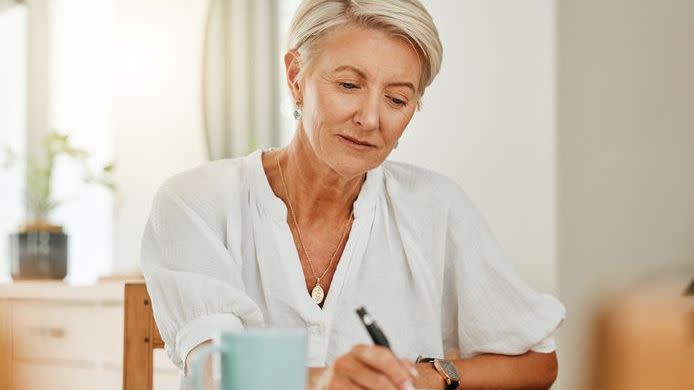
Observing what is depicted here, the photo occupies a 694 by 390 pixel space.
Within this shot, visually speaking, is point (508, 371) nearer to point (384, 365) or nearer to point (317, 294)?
point (317, 294)

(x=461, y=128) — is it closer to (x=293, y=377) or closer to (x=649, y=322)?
(x=649, y=322)

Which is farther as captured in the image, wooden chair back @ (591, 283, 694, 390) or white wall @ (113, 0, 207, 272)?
white wall @ (113, 0, 207, 272)

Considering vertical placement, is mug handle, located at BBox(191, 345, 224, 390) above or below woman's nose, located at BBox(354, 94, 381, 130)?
below

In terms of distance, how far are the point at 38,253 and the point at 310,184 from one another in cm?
211

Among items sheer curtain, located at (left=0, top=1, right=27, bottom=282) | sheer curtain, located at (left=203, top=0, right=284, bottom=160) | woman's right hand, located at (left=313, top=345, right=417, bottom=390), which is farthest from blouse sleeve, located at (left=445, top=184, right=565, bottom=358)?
sheer curtain, located at (left=0, top=1, right=27, bottom=282)

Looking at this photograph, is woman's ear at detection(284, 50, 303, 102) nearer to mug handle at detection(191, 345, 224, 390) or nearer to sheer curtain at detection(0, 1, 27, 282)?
mug handle at detection(191, 345, 224, 390)

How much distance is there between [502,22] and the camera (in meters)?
2.18

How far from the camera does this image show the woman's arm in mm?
1535

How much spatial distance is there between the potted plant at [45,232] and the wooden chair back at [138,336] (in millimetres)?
1971

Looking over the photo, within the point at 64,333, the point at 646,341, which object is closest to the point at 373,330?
the point at 646,341

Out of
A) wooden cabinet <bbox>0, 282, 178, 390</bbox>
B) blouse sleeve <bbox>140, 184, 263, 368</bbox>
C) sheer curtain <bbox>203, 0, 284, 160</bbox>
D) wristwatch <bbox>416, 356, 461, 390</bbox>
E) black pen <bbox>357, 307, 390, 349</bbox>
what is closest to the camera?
black pen <bbox>357, 307, 390, 349</bbox>

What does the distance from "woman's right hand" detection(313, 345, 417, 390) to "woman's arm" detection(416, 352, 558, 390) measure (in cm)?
52

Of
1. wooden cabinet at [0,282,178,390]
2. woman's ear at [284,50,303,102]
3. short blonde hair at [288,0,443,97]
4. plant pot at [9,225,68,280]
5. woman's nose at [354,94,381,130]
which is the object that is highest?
short blonde hair at [288,0,443,97]

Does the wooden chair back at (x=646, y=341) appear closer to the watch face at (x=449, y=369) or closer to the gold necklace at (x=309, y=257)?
the watch face at (x=449, y=369)
